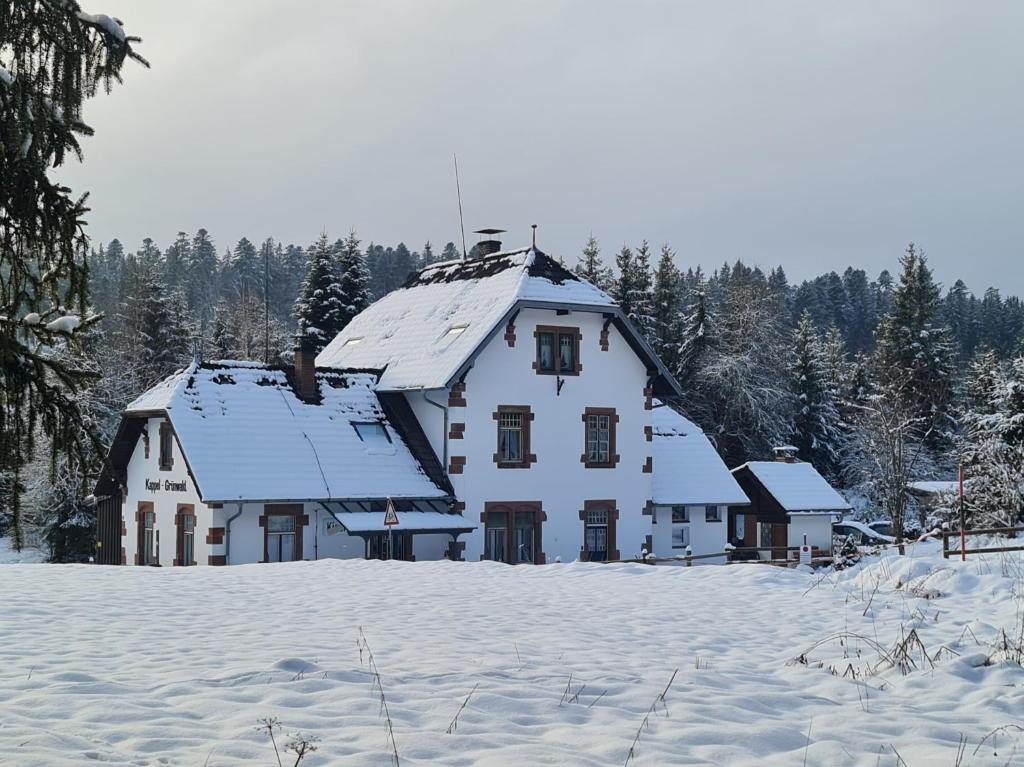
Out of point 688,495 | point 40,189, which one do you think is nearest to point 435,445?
point 688,495

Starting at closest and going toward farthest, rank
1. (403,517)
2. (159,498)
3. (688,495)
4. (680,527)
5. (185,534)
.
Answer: (403,517) → (185,534) → (159,498) → (688,495) → (680,527)

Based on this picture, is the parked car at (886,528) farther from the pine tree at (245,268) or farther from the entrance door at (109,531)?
the pine tree at (245,268)

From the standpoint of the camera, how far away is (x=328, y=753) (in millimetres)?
6707

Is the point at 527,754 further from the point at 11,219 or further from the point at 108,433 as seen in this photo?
the point at 108,433

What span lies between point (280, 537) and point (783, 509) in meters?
20.5

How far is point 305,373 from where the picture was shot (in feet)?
103

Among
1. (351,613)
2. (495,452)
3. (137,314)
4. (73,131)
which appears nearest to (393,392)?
(495,452)

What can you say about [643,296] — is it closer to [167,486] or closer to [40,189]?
[167,486]

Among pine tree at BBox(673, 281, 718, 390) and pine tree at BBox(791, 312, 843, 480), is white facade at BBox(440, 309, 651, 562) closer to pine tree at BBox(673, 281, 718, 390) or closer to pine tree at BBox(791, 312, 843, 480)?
pine tree at BBox(673, 281, 718, 390)

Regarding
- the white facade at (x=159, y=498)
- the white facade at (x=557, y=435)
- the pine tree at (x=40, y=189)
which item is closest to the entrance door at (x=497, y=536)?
the white facade at (x=557, y=435)

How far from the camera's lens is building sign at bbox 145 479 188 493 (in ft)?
95.3

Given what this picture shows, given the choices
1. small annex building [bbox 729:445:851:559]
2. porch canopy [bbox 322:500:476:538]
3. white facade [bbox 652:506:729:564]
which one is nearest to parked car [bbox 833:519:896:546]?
small annex building [bbox 729:445:851:559]

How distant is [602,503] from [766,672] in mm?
23253

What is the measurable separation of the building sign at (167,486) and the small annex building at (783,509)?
2157 cm
